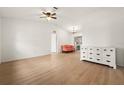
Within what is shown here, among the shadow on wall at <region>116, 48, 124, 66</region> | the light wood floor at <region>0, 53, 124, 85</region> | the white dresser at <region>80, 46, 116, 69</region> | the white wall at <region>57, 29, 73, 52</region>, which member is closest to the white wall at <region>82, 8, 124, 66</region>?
the shadow on wall at <region>116, 48, 124, 66</region>

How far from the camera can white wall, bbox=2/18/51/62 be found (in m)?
4.89

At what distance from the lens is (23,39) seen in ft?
18.3

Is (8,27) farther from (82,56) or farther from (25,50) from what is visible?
(82,56)

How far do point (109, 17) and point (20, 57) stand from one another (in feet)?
13.5

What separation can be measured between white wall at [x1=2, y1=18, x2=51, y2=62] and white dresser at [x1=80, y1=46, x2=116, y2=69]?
8.69 ft

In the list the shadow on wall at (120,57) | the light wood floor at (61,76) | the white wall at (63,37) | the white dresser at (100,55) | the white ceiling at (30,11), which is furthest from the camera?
the white wall at (63,37)

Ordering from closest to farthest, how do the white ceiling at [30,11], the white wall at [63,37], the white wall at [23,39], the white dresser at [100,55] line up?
the white dresser at [100,55] → the white ceiling at [30,11] → the white wall at [23,39] → the white wall at [63,37]

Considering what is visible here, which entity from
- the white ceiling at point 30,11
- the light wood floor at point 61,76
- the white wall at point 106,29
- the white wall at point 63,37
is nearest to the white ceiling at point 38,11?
the white ceiling at point 30,11

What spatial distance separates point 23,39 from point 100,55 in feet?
11.6

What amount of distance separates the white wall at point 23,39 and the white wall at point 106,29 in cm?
256

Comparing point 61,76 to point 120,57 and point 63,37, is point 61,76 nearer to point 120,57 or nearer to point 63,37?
point 120,57

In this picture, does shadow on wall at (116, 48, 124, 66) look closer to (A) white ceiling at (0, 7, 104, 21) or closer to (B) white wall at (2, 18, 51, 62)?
(A) white ceiling at (0, 7, 104, 21)

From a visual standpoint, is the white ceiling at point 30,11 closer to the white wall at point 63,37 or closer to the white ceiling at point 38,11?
the white ceiling at point 38,11

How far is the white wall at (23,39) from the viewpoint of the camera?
4895mm
